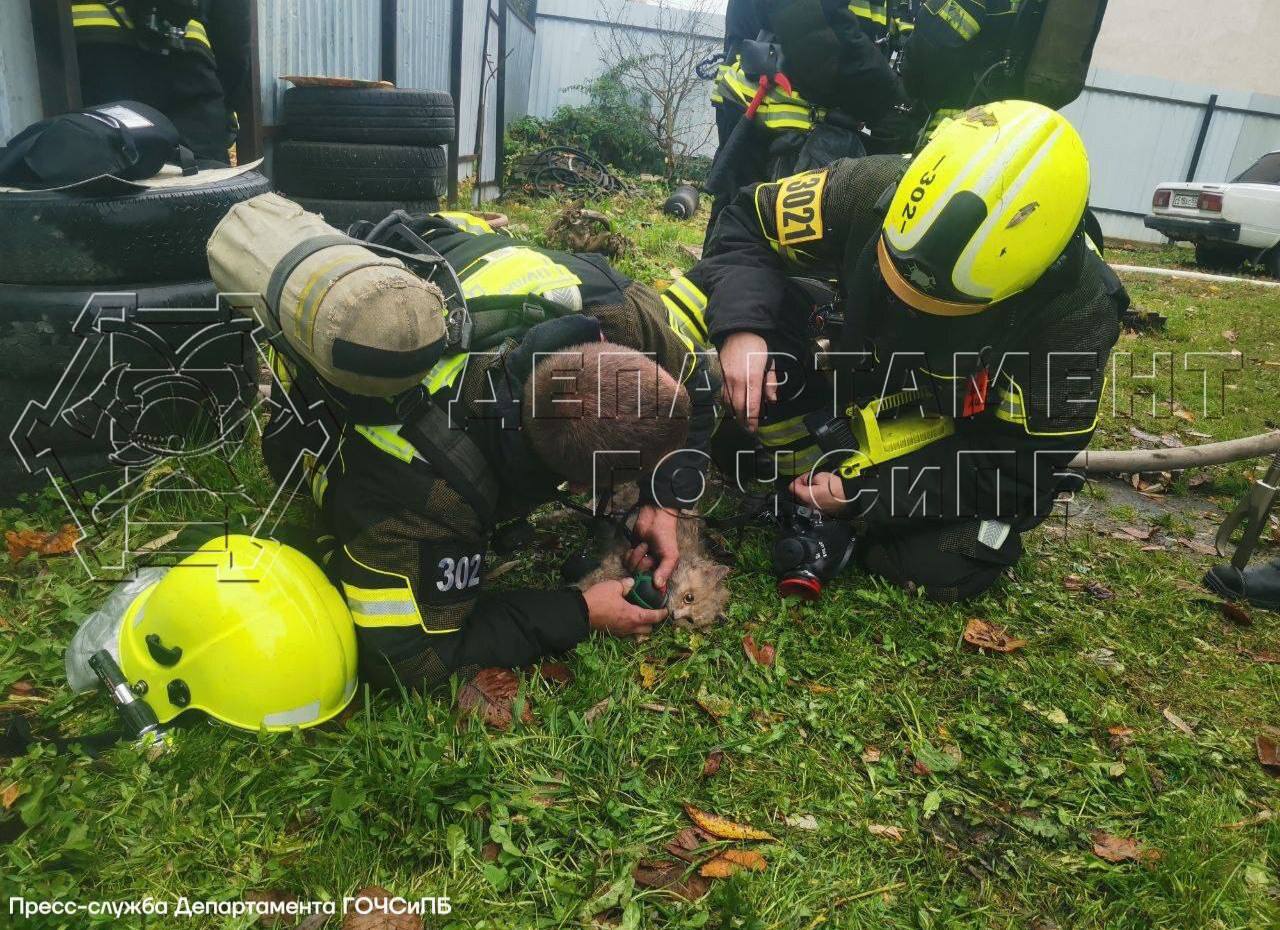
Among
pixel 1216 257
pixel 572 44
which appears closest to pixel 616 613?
pixel 1216 257

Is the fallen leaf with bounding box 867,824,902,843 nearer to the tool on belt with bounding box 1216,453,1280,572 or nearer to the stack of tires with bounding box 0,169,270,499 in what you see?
the tool on belt with bounding box 1216,453,1280,572

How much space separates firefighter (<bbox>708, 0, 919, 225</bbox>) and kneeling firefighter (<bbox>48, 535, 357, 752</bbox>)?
3.09 meters

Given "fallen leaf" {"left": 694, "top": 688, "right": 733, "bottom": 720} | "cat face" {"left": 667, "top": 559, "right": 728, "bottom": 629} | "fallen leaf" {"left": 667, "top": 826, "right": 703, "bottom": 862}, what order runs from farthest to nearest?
"cat face" {"left": 667, "top": 559, "right": 728, "bottom": 629}
"fallen leaf" {"left": 694, "top": 688, "right": 733, "bottom": 720}
"fallen leaf" {"left": 667, "top": 826, "right": 703, "bottom": 862}

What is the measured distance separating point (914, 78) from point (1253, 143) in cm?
1745

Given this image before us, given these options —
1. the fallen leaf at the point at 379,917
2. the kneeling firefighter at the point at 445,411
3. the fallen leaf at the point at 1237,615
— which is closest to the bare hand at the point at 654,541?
the kneeling firefighter at the point at 445,411

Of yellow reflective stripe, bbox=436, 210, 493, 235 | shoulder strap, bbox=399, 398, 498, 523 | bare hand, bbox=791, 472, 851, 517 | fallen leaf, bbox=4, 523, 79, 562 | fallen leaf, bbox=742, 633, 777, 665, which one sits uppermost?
yellow reflective stripe, bbox=436, 210, 493, 235

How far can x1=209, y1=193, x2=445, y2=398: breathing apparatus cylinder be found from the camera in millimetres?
1748

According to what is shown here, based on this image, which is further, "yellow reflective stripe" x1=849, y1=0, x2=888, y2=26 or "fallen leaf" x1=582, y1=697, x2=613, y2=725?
"yellow reflective stripe" x1=849, y1=0, x2=888, y2=26

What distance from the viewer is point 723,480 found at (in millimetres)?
3760

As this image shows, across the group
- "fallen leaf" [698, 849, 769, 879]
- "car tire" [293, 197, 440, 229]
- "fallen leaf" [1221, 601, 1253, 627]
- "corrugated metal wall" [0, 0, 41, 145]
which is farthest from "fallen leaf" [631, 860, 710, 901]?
"car tire" [293, 197, 440, 229]

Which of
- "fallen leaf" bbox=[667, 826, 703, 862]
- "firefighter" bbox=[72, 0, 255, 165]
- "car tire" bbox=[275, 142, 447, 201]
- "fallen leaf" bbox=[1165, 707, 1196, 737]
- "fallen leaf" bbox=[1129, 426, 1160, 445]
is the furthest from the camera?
"car tire" bbox=[275, 142, 447, 201]

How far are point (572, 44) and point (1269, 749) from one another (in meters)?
17.9

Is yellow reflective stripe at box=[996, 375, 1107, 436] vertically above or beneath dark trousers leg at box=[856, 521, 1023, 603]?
above

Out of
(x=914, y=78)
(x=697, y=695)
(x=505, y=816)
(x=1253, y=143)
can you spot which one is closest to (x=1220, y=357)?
(x=914, y=78)
